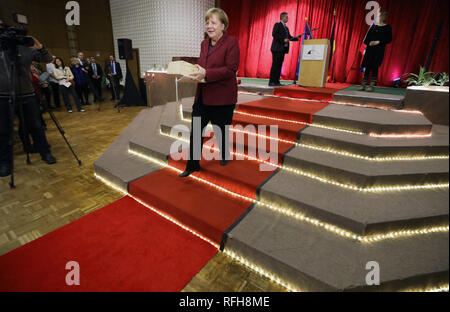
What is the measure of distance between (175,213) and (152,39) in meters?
8.57

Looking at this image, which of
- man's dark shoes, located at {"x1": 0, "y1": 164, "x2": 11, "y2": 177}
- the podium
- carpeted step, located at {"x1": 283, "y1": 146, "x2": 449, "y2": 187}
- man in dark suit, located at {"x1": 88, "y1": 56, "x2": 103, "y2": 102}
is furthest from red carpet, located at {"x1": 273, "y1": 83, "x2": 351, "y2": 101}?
man in dark suit, located at {"x1": 88, "y1": 56, "x2": 103, "y2": 102}

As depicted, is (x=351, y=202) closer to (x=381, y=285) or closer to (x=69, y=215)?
(x=381, y=285)

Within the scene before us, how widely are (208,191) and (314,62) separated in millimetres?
3693

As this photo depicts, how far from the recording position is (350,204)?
1.79 metres

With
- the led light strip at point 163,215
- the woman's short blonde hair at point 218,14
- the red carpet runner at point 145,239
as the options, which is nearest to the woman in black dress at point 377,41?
the red carpet runner at point 145,239

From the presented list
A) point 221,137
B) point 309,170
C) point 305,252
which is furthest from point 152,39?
point 305,252

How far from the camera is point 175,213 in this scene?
2.03 metres

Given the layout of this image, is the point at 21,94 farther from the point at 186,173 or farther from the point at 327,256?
the point at 327,256

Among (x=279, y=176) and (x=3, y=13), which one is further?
(x=3, y=13)

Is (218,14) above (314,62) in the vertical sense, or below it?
above

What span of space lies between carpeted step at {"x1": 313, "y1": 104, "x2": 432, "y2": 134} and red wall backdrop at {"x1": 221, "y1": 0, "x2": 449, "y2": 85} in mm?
2531

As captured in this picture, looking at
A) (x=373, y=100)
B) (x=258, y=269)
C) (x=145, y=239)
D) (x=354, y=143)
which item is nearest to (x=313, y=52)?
(x=373, y=100)

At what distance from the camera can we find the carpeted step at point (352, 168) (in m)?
1.85

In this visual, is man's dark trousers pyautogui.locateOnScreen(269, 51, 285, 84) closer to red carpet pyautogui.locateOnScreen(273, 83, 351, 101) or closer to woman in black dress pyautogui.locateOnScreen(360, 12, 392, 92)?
red carpet pyautogui.locateOnScreen(273, 83, 351, 101)
